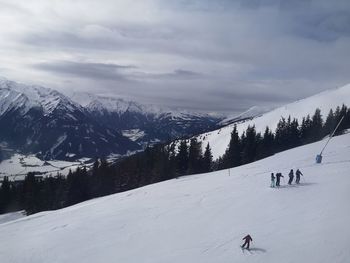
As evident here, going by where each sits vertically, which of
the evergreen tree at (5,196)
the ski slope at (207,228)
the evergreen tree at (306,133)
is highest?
the evergreen tree at (306,133)

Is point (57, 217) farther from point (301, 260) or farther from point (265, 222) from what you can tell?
point (301, 260)

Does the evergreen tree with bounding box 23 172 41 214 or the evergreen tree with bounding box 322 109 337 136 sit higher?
the evergreen tree with bounding box 322 109 337 136

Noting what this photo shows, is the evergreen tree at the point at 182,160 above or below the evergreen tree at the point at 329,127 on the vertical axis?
below

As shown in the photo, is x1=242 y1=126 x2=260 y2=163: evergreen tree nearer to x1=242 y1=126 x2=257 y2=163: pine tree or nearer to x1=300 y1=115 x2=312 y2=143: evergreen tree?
x1=242 y1=126 x2=257 y2=163: pine tree

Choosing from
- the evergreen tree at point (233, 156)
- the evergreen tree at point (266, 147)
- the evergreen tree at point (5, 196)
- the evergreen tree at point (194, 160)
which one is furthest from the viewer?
the evergreen tree at point (233, 156)

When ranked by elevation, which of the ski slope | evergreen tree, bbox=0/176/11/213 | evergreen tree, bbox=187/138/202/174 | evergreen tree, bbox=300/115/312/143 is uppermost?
evergreen tree, bbox=300/115/312/143

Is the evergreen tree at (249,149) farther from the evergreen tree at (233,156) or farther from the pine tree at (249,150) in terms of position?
the evergreen tree at (233,156)

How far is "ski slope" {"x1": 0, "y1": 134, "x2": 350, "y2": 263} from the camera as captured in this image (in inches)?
864

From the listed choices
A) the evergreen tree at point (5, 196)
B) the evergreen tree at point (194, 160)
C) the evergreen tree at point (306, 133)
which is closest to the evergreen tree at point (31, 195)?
the evergreen tree at point (5, 196)

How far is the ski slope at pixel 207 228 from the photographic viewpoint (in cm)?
2194

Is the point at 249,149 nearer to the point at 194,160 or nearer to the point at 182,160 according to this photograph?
the point at 194,160

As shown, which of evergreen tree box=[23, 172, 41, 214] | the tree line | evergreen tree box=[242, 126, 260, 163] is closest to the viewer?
evergreen tree box=[23, 172, 41, 214]

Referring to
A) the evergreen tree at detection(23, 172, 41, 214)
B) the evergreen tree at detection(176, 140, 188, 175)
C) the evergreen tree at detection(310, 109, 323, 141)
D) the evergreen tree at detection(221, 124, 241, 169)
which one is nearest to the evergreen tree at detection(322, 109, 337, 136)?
the evergreen tree at detection(310, 109, 323, 141)

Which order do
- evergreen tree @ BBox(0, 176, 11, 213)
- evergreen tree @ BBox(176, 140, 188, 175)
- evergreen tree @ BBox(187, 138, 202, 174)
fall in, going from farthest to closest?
evergreen tree @ BBox(176, 140, 188, 175) → evergreen tree @ BBox(187, 138, 202, 174) → evergreen tree @ BBox(0, 176, 11, 213)
